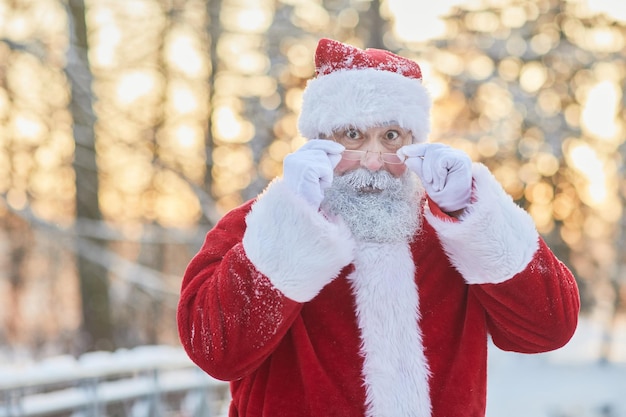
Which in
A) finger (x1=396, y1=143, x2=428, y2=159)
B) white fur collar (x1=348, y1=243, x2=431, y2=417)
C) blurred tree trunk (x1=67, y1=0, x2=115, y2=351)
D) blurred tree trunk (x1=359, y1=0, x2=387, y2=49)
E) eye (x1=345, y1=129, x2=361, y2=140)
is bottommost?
blurred tree trunk (x1=67, y1=0, x2=115, y2=351)

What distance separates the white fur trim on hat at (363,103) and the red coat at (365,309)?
0.89 ft

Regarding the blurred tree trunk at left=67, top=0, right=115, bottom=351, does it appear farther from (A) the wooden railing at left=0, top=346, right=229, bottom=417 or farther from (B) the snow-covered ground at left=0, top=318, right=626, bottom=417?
(A) the wooden railing at left=0, top=346, right=229, bottom=417

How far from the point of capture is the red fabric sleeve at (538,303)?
4.34 ft

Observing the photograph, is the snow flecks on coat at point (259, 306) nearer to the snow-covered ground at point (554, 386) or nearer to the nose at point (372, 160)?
the nose at point (372, 160)

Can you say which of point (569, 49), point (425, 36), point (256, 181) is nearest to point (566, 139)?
point (569, 49)

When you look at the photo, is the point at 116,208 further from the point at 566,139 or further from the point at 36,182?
the point at 566,139

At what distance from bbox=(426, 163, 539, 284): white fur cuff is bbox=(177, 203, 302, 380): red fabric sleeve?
412mm

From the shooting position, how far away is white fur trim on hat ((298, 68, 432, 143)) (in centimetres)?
151

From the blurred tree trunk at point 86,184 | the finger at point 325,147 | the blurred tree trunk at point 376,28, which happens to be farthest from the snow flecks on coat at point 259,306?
the blurred tree trunk at point 376,28

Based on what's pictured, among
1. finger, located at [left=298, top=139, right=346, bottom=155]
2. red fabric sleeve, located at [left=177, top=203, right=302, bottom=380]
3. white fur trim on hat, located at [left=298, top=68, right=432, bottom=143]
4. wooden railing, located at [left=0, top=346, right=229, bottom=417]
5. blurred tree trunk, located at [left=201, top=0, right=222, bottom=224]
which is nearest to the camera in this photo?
red fabric sleeve, located at [left=177, top=203, right=302, bottom=380]

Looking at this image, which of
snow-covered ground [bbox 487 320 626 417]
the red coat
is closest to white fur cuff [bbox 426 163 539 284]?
the red coat

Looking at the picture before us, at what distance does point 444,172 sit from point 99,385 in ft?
7.65

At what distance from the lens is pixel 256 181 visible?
526 cm

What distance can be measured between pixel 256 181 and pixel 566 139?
379 cm
